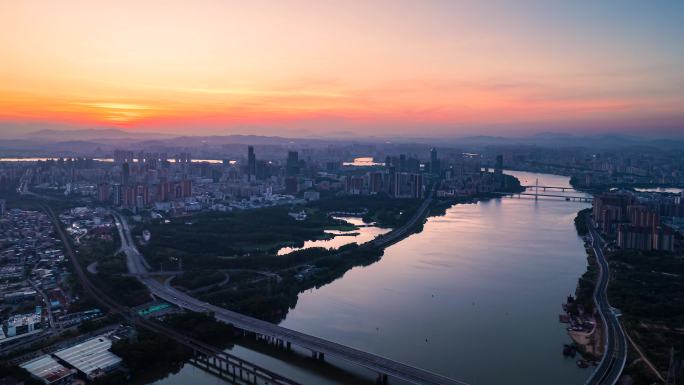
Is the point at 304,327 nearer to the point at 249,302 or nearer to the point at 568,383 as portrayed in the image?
the point at 249,302

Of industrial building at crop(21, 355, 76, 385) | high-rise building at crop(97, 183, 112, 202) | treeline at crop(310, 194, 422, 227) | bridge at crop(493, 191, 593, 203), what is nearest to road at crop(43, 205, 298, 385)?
industrial building at crop(21, 355, 76, 385)

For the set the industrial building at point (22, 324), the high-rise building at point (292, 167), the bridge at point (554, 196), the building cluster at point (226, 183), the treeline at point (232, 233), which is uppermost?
the high-rise building at point (292, 167)

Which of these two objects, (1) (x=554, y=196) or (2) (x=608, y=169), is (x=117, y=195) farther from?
(2) (x=608, y=169)

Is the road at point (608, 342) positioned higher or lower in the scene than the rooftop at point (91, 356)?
higher

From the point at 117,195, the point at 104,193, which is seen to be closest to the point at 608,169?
the point at 117,195

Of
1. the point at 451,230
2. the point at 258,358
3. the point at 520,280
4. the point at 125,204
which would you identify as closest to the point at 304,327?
the point at 258,358

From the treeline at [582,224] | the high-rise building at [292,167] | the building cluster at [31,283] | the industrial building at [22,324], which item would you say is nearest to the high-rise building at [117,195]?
the building cluster at [31,283]

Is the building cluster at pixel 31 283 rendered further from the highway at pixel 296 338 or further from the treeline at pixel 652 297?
the treeline at pixel 652 297
